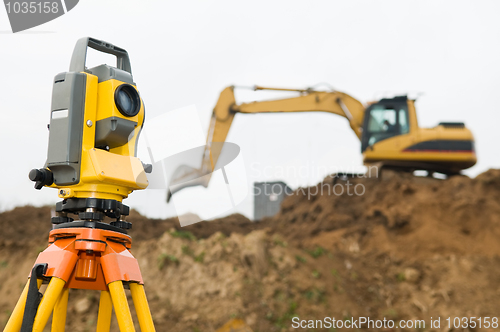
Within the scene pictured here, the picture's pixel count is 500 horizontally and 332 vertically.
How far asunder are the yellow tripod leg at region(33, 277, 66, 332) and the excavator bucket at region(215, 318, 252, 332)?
16.9 feet

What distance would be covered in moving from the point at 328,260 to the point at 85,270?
26.1ft

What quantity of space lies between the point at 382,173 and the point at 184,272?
6.88 m

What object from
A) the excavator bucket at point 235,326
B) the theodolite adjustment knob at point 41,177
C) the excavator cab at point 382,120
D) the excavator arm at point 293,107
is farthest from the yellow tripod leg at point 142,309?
the excavator cab at point 382,120

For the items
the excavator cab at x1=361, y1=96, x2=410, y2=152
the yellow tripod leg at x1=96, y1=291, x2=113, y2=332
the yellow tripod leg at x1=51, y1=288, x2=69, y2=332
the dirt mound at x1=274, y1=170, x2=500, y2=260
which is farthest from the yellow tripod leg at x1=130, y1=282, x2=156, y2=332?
the excavator cab at x1=361, y1=96, x2=410, y2=152

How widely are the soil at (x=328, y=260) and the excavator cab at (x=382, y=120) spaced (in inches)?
52.2

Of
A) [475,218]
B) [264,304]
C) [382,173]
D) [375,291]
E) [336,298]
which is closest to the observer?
[264,304]

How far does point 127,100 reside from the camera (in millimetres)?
2113

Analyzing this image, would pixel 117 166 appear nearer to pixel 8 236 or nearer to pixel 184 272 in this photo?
pixel 184 272

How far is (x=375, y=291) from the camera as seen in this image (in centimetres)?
895

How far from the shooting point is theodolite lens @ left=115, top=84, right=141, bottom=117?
6.64 ft

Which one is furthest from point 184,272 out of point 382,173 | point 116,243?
point 382,173

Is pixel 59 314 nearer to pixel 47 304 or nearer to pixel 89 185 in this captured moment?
pixel 47 304

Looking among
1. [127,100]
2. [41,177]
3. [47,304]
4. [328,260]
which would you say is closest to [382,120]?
[328,260]

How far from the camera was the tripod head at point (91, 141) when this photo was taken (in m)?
1.95
